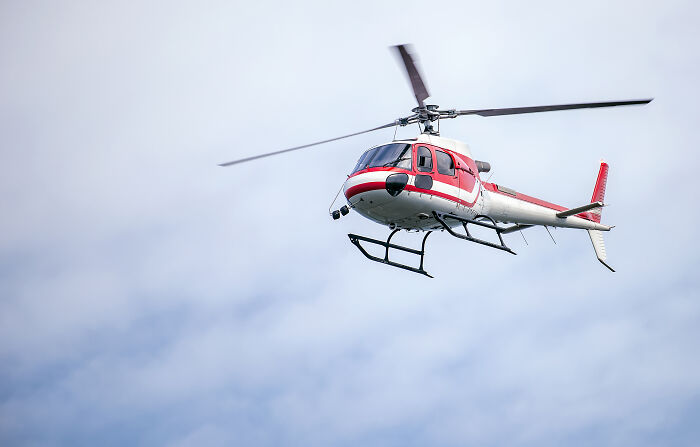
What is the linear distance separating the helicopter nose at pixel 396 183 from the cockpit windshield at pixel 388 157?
330mm

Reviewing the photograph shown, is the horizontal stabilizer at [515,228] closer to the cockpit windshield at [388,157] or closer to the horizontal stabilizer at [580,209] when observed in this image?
the horizontal stabilizer at [580,209]

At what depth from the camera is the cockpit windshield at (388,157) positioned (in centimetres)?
2139

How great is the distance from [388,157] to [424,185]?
1.13 m

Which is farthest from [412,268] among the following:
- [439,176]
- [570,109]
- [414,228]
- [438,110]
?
[570,109]

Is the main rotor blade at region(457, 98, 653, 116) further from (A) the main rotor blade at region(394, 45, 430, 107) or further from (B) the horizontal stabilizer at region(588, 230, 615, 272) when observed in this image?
(B) the horizontal stabilizer at region(588, 230, 615, 272)

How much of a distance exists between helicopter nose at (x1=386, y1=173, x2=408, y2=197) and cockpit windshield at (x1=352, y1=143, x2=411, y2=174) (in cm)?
33

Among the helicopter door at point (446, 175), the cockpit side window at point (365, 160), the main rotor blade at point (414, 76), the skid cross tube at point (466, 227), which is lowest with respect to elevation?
the skid cross tube at point (466, 227)

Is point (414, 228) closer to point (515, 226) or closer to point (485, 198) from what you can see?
point (485, 198)

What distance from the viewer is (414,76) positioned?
814 inches

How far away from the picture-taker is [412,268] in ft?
75.5

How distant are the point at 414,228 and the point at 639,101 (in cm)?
643

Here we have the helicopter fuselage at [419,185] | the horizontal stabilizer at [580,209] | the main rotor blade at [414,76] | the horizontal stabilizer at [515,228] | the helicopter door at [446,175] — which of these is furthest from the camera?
the horizontal stabilizer at [515,228]

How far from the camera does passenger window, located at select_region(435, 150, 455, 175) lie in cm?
2216

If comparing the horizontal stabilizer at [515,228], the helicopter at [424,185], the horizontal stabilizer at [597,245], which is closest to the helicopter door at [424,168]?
the helicopter at [424,185]
